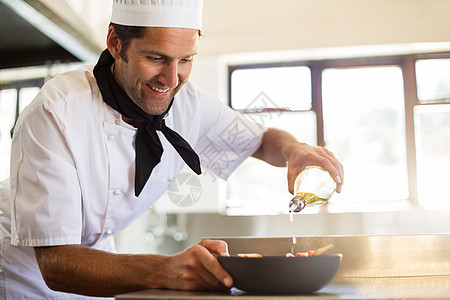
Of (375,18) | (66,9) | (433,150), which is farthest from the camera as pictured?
(433,150)

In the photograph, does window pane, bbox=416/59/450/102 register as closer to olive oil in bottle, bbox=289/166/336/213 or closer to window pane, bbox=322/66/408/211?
window pane, bbox=322/66/408/211

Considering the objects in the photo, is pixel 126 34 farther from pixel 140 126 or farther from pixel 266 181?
pixel 266 181

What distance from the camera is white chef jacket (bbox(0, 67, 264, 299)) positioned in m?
1.12

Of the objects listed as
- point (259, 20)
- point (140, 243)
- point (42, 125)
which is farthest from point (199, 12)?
point (140, 243)

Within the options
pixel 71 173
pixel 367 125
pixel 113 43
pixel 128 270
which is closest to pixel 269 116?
pixel 367 125

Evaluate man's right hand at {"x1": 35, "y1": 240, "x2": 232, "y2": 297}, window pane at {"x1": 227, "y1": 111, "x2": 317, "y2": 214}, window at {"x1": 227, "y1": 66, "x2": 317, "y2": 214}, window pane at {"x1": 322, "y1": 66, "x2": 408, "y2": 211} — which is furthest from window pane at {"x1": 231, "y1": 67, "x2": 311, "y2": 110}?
man's right hand at {"x1": 35, "y1": 240, "x2": 232, "y2": 297}

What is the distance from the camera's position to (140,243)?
189 inches

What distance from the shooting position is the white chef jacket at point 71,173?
1118mm

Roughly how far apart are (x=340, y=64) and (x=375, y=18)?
0.69m

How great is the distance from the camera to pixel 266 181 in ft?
16.4

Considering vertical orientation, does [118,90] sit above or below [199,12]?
below

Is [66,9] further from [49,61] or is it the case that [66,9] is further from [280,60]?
[280,60]

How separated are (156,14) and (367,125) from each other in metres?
3.95

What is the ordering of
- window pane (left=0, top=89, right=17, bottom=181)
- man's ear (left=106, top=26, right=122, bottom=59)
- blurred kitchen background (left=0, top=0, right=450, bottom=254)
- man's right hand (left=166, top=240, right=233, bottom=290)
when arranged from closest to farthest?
man's right hand (left=166, top=240, right=233, bottom=290) < man's ear (left=106, top=26, right=122, bottom=59) < window pane (left=0, top=89, right=17, bottom=181) < blurred kitchen background (left=0, top=0, right=450, bottom=254)
